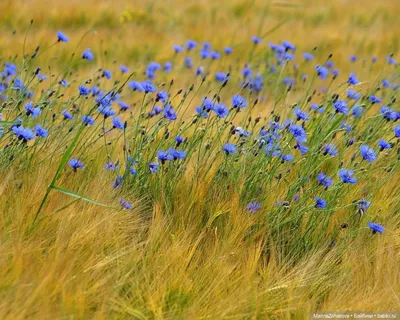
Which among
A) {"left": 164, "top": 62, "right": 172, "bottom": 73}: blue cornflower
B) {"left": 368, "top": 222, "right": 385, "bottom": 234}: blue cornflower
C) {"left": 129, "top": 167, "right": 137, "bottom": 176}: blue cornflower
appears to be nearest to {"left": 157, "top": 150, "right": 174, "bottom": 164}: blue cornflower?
{"left": 129, "top": 167, "right": 137, "bottom": 176}: blue cornflower

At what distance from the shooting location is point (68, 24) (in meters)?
5.75

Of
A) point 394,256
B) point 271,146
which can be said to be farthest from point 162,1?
Result: point 394,256

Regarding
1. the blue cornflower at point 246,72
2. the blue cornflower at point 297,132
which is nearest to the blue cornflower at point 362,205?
the blue cornflower at point 297,132

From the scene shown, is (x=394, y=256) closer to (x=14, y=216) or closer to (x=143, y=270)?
(x=143, y=270)

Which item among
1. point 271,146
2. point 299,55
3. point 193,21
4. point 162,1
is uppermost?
point 162,1

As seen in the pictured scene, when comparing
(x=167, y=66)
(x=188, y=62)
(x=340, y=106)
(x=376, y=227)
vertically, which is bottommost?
(x=376, y=227)

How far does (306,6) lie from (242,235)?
5970 mm

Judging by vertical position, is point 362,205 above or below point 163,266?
above

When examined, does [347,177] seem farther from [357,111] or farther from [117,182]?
[357,111]

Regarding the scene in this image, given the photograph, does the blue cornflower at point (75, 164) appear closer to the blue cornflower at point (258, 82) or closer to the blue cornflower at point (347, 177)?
the blue cornflower at point (347, 177)

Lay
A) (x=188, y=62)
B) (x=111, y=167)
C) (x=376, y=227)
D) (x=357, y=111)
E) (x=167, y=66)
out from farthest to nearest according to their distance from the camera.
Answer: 1. (x=188, y=62)
2. (x=167, y=66)
3. (x=357, y=111)
4. (x=111, y=167)
5. (x=376, y=227)

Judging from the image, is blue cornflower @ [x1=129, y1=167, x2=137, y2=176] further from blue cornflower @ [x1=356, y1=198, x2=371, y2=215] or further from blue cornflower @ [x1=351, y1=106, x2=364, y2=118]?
blue cornflower @ [x1=351, y1=106, x2=364, y2=118]

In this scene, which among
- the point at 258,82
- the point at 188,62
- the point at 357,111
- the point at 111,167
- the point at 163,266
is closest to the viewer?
the point at 163,266

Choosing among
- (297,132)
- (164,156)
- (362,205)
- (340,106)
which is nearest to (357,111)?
(340,106)
